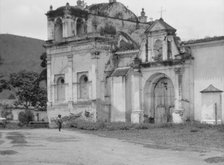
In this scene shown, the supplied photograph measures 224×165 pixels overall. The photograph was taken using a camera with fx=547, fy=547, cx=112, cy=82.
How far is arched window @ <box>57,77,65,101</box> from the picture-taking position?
41688 millimetres

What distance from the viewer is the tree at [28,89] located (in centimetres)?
→ 5288

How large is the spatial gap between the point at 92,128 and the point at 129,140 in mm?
8385

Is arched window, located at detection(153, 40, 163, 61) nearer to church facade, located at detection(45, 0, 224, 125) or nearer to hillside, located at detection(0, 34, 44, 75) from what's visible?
church facade, located at detection(45, 0, 224, 125)

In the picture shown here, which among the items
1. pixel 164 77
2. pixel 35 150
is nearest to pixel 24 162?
pixel 35 150

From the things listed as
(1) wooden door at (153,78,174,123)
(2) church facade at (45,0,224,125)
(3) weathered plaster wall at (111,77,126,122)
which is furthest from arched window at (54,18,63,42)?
(1) wooden door at (153,78,174,123)

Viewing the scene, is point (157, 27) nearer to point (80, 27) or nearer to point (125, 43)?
point (125, 43)

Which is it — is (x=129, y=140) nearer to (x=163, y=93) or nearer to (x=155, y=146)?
(x=155, y=146)

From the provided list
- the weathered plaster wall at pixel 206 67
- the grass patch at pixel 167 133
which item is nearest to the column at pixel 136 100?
the grass patch at pixel 167 133

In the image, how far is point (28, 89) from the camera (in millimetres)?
52719

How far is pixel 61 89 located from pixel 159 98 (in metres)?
8.82

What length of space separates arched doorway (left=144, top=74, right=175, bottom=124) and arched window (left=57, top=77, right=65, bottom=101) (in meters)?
7.79

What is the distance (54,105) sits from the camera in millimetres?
41969

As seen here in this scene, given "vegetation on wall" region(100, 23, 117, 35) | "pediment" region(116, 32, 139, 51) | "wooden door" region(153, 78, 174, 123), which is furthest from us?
"vegetation on wall" region(100, 23, 117, 35)

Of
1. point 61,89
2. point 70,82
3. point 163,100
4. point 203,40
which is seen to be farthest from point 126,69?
point 203,40
